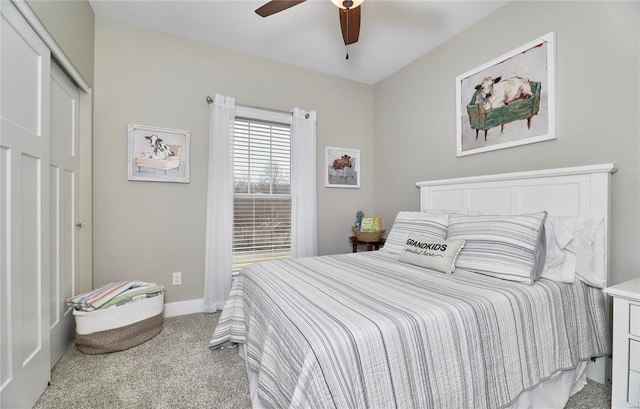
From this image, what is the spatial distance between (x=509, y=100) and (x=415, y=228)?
126cm

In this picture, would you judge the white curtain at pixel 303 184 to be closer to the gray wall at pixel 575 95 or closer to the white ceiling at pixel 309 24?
the white ceiling at pixel 309 24

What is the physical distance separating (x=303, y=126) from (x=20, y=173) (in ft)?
7.72

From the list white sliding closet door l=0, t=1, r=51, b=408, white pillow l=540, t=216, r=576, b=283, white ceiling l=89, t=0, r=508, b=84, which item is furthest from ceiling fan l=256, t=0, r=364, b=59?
white pillow l=540, t=216, r=576, b=283

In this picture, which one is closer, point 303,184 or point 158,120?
point 158,120

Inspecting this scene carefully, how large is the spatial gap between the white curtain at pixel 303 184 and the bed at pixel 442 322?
3.35 feet

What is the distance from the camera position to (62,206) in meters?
1.93

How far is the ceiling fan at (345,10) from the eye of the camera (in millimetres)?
1746

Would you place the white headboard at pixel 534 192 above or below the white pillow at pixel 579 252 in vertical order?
above

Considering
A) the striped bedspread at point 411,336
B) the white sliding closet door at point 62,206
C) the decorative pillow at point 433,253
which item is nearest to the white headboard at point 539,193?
the striped bedspread at point 411,336

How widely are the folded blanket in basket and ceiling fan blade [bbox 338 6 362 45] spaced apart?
251 centimetres

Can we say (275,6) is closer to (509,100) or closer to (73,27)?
(73,27)

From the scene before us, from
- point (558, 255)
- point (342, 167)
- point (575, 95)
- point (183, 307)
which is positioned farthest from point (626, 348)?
point (183, 307)

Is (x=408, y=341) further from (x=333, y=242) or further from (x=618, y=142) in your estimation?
(x=333, y=242)

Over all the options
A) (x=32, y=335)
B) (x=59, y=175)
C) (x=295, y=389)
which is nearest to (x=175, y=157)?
(x=59, y=175)
